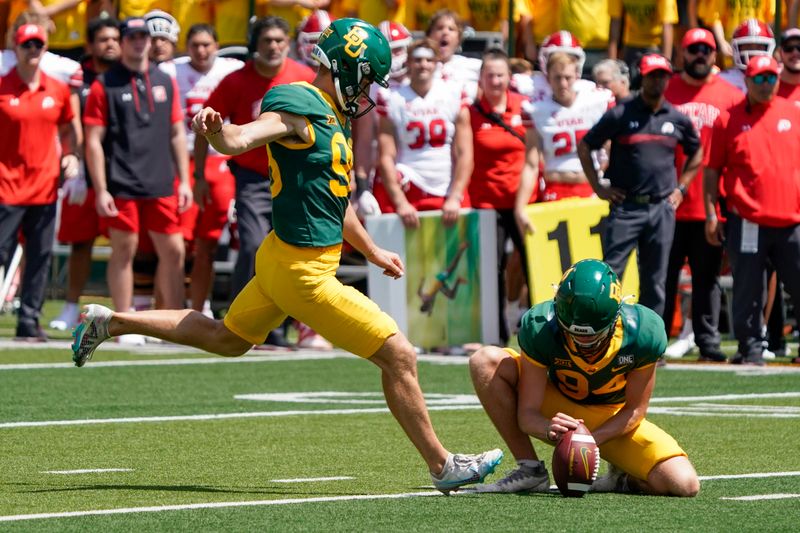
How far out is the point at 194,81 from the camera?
1589 centimetres

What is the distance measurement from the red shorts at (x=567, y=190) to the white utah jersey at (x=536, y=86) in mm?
705

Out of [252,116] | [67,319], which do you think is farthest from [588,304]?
[67,319]

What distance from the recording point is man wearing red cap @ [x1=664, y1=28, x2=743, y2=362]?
47.7ft

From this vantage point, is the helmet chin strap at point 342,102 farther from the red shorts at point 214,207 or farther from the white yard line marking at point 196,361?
the red shorts at point 214,207

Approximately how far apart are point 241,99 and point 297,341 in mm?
2243

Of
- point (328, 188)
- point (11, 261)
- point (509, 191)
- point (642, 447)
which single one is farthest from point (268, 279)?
point (11, 261)

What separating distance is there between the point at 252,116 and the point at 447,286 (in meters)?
2.03

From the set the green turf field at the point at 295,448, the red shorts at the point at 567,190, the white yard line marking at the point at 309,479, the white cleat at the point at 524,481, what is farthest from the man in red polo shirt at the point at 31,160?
the white cleat at the point at 524,481

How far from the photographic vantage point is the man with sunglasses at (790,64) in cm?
1437

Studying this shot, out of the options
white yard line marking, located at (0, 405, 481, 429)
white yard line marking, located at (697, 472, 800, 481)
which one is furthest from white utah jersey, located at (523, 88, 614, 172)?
white yard line marking, located at (697, 472, 800, 481)

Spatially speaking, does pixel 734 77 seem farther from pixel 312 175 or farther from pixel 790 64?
pixel 312 175

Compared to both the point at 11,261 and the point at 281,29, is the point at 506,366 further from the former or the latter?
the point at 11,261

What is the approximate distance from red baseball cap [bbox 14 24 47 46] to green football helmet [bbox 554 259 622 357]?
319 inches

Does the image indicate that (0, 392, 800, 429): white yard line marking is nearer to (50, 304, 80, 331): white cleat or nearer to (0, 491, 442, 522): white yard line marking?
(0, 491, 442, 522): white yard line marking
